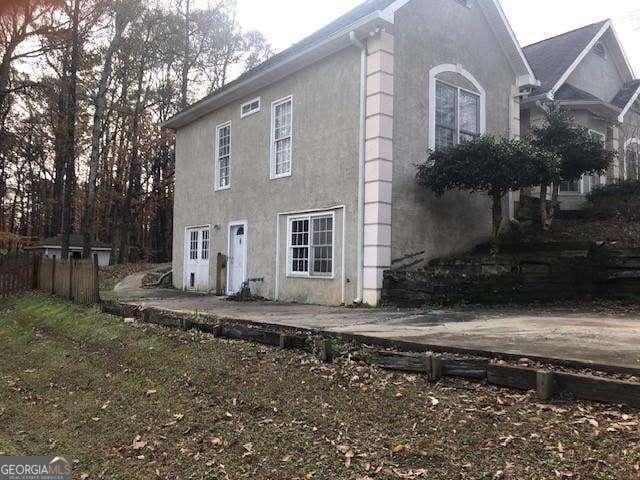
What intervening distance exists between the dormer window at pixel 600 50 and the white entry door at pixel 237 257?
46.0 ft

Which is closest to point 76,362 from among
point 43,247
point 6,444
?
point 6,444

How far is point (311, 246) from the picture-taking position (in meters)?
12.6

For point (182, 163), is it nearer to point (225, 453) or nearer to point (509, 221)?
point (509, 221)

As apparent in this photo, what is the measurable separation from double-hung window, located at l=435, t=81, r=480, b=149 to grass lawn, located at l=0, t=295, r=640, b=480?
7.77m

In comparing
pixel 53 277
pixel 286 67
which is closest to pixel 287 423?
pixel 286 67

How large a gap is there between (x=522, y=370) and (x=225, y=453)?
2.62 m

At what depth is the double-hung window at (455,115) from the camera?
12742mm

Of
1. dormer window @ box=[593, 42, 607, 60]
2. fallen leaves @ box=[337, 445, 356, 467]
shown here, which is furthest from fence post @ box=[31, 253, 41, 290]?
dormer window @ box=[593, 42, 607, 60]

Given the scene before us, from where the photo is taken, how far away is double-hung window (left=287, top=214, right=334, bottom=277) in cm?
1216

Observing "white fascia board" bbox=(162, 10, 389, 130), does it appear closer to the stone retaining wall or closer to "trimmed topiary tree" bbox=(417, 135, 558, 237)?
"trimmed topiary tree" bbox=(417, 135, 558, 237)

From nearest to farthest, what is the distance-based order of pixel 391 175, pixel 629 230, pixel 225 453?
1. pixel 225 453
2. pixel 391 175
3. pixel 629 230

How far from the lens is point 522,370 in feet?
15.4

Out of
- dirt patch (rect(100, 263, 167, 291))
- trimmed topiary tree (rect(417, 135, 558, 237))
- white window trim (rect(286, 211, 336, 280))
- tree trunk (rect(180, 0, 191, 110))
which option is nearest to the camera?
trimmed topiary tree (rect(417, 135, 558, 237))

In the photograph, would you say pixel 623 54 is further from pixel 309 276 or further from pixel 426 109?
pixel 309 276
